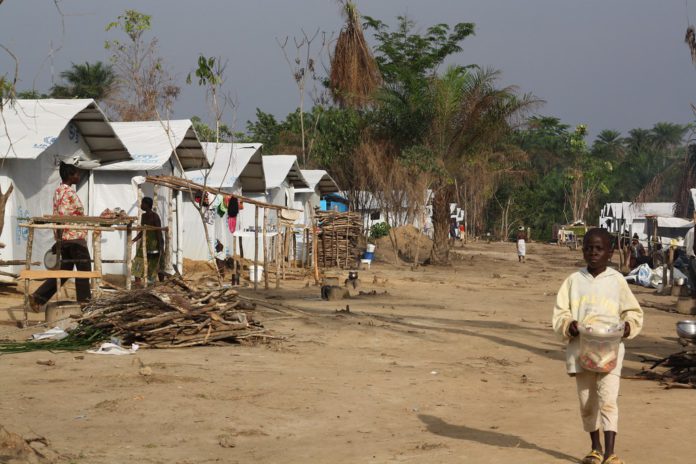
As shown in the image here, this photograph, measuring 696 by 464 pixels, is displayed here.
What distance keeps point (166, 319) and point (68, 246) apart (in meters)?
3.02

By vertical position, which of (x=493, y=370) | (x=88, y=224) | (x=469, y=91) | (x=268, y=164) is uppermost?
(x=469, y=91)

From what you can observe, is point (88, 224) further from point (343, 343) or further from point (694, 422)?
point (694, 422)

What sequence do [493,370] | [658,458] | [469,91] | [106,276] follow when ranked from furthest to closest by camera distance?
[469,91]
[106,276]
[493,370]
[658,458]

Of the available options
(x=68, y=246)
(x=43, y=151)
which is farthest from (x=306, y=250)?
(x=68, y=246)

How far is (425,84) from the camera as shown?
1127 inches

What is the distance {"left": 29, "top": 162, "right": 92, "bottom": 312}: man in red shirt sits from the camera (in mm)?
11680

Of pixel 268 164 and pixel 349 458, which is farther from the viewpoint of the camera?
pixel 268 164

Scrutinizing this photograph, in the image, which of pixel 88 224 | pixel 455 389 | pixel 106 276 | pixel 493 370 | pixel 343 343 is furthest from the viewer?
pixel 106 276

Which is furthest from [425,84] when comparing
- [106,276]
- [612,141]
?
[612,141]

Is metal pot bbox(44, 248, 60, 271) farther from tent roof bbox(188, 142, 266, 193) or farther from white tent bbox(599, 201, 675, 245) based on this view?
white tent bbox(599, 201, 675, 245)

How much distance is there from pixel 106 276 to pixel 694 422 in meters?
13.8

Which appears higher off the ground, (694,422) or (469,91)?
(469,91)

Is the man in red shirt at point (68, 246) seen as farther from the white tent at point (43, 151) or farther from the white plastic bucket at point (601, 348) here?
the white plastic bucket at point (601, 348)

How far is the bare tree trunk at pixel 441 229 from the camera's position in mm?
29469
